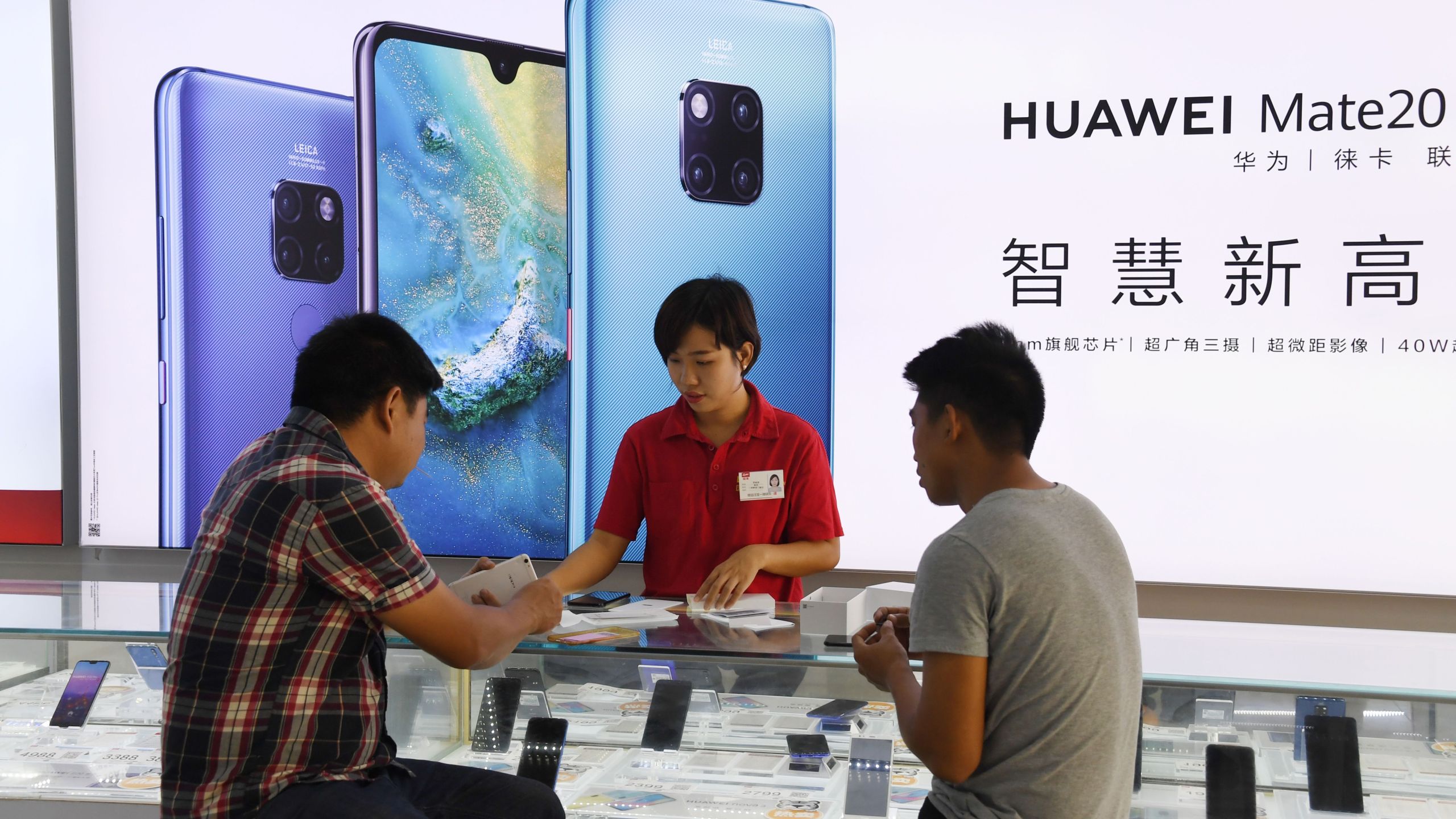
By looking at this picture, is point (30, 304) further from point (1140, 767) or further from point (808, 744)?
point (1140, 767)

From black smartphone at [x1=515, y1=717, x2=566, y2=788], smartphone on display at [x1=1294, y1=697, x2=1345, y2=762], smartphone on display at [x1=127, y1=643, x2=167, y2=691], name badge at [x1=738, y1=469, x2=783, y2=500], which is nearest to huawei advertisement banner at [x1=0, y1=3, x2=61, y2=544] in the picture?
smartphone on display at [x1=127, y1=643, x2=167, y2=691]

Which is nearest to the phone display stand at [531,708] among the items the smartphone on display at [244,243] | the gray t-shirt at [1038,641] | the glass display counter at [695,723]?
the glass display counter at [695,723]

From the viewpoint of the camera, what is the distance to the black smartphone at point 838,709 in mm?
1919

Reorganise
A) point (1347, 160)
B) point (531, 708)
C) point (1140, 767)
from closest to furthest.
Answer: point (1140, 767) < point (531, 708) < point (1347, 160)

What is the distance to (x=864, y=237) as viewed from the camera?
386cm

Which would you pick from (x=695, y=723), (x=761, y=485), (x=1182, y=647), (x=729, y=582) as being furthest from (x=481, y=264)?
(x=1182, y=647)

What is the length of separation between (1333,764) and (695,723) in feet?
3.40

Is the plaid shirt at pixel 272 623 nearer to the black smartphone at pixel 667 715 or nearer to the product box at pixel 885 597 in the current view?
the black smartphone at pixel 667 715

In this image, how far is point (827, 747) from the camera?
1.96 meters

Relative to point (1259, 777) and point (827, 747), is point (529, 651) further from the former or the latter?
point (1259, 777)

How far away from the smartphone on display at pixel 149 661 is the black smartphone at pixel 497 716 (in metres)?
0.58

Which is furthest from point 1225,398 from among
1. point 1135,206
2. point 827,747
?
point 827,747

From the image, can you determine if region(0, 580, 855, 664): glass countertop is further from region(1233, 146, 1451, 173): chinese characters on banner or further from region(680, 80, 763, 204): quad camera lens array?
region(1233, 146, 1451, 173): chinese characters on banner

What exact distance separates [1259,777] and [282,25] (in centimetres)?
414
